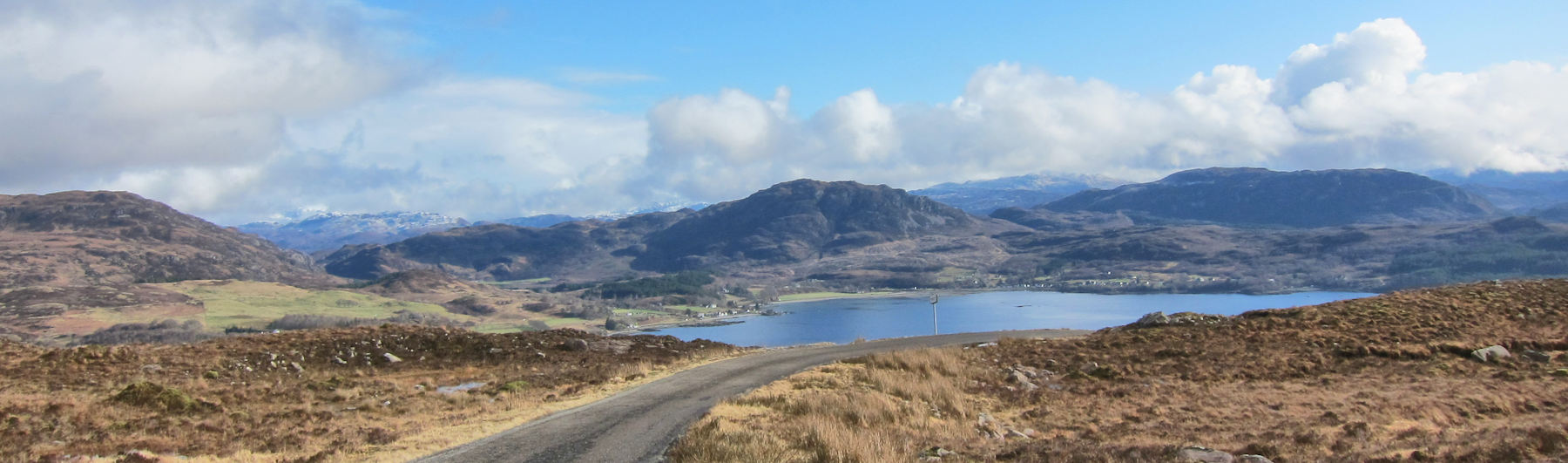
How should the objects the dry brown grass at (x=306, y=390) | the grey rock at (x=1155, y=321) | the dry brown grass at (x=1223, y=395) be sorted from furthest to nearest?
the grey rock at (x=1155, y=321) < the dry brown grass at (x=306, y=390) < the dry brown grass at (x=1223, y=395)

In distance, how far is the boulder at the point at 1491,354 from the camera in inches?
922

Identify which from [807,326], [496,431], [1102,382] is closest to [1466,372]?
[1102,382]

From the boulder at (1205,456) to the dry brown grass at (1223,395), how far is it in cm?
25

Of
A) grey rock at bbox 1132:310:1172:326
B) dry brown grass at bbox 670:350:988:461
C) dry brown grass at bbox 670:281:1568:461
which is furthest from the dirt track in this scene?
grey rock at bbox 1132:310:1172:326

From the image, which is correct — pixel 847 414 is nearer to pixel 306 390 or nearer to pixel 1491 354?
pixel 306 390

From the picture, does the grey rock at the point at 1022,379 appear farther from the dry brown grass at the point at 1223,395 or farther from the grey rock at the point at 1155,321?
the grey rock at the point at 1155,321

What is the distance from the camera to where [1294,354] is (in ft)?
86.0

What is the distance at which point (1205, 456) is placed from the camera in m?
11.5

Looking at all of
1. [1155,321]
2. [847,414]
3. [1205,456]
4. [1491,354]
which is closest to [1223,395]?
[1491,354]

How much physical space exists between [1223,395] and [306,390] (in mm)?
25882

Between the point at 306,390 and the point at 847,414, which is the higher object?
the point at 306,390

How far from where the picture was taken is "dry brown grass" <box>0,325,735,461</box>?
48.8ft

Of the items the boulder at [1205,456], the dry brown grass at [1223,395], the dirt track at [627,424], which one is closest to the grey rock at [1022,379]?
the dry brown grass at [1223,395]

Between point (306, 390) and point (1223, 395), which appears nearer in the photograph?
point (1223, 395)
